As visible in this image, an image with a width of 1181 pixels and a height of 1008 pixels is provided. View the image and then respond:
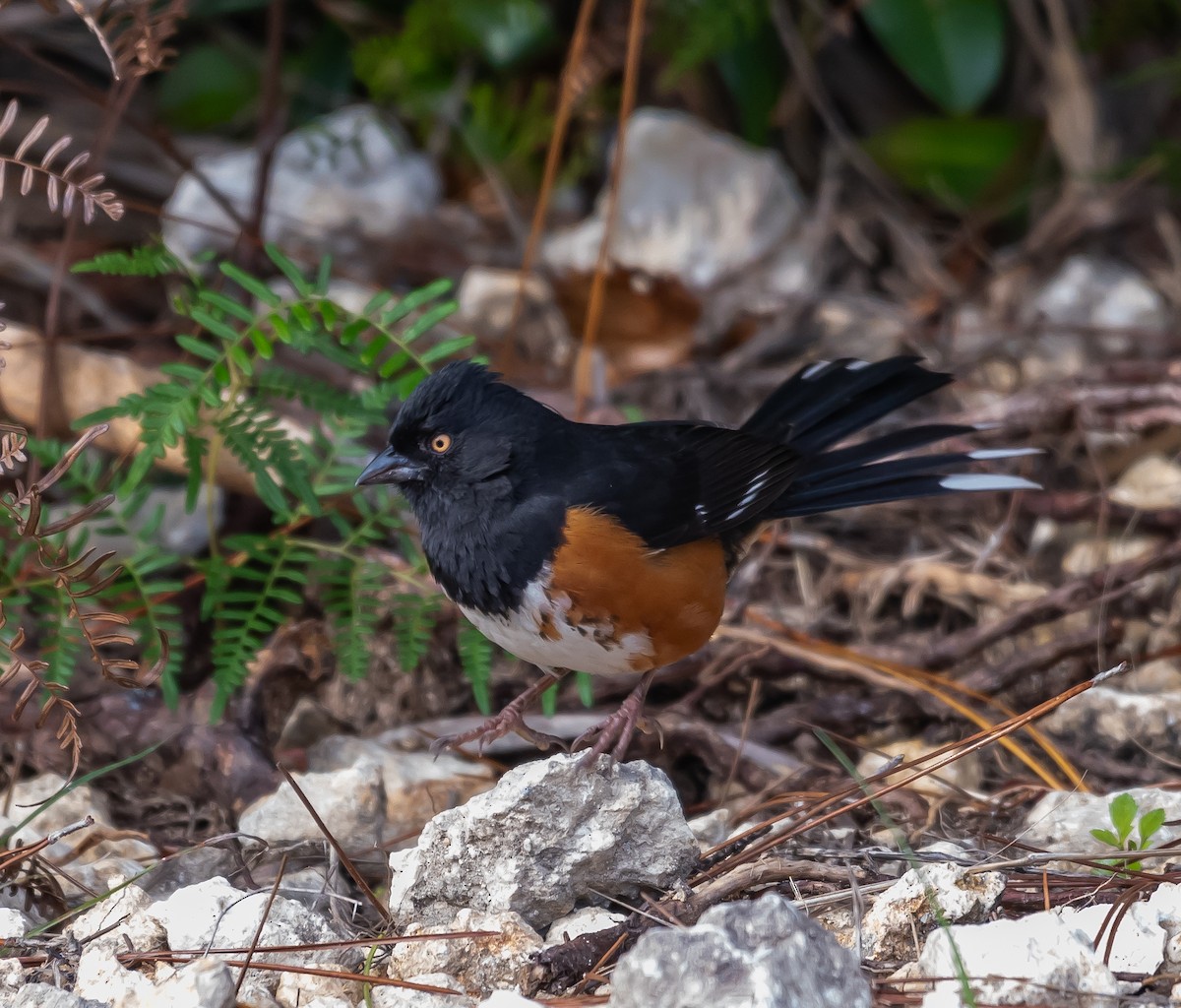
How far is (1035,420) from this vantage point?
11.7ft

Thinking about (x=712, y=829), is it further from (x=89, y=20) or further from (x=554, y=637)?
(x=89, y=20)

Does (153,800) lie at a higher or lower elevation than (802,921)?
lower

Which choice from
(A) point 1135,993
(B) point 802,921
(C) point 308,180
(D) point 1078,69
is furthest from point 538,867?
(D) point 1078,69

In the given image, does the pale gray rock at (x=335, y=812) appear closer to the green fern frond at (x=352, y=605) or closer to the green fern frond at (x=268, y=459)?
the green fern frond at (x=352, y=605)

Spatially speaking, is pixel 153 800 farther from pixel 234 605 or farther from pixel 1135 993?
pixel 1135 993

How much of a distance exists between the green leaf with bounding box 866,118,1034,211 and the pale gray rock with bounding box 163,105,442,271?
1.59m

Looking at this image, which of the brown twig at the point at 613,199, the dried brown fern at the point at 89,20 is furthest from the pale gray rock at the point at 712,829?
the dried brown fern at the point at 89,20

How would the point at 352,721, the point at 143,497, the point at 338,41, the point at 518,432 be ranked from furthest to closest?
the point at 338,41
the point at 352,721
the point at 143,497
the point at 518,432

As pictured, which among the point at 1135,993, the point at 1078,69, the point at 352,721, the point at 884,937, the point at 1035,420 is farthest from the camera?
the point at 1078,69

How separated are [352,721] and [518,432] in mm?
904

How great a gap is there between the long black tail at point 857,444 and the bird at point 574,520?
15 cm

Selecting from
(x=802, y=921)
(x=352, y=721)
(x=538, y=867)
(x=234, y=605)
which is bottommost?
(x=352, y=721)

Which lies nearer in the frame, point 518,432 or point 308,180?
point 518,432

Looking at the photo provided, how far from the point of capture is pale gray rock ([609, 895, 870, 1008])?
55.4 inches
